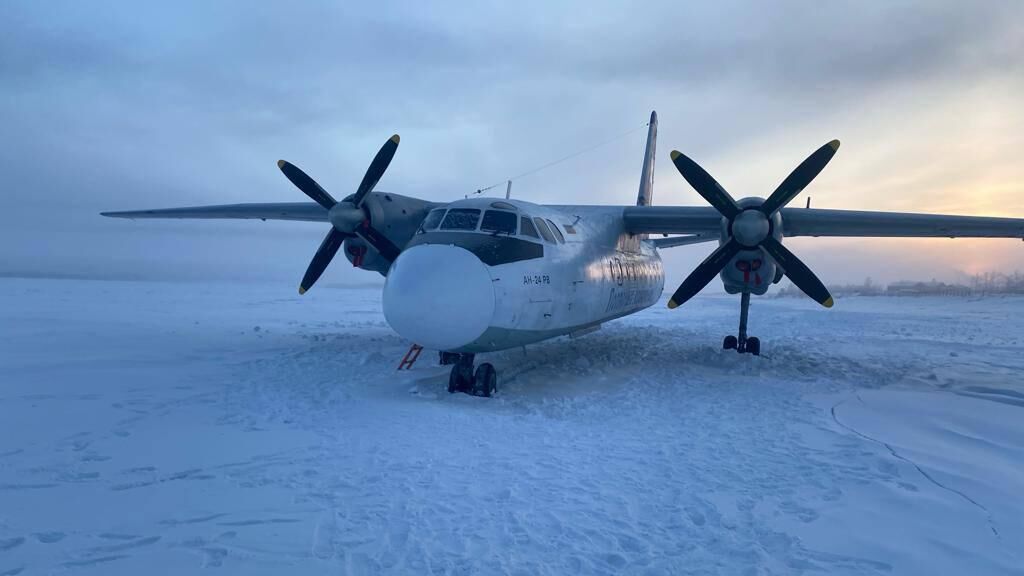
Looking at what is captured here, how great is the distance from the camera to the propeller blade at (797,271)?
11.0 meters

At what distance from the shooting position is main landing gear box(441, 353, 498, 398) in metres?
8.22

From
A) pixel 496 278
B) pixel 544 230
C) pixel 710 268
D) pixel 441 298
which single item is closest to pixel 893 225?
pixel 710 268

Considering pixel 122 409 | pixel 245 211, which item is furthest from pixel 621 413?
pixel 245 211

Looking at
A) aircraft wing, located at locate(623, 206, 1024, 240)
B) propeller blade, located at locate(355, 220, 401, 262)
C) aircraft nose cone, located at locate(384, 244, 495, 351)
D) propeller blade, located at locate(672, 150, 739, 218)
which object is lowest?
aircraft nose cone, located at locate(384, 244, 495, 351)

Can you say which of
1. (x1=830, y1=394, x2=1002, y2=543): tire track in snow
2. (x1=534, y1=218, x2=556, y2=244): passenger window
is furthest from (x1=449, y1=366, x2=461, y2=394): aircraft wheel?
(x1=830, y1=394, x2=1002, y2=543): tire track in snow

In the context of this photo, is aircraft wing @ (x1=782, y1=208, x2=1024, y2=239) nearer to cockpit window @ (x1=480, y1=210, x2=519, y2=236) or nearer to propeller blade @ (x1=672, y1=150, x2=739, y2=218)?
propeller blade @ (x1=672, y1=150, x2=739, y2=218)

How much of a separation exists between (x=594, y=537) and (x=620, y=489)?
3.06ft

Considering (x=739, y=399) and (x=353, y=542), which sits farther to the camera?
(x=739, y=399)

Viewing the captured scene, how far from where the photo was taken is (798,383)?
9.65 meters

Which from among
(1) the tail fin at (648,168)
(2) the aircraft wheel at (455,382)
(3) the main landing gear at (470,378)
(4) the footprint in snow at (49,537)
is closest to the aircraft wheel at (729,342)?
(1) the tail fin at (648,168)

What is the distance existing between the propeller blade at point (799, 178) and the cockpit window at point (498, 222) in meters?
5.98

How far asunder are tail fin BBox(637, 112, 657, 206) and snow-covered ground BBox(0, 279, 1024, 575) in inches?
431

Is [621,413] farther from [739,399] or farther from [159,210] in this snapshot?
[159,210]

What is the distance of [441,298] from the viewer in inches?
286
